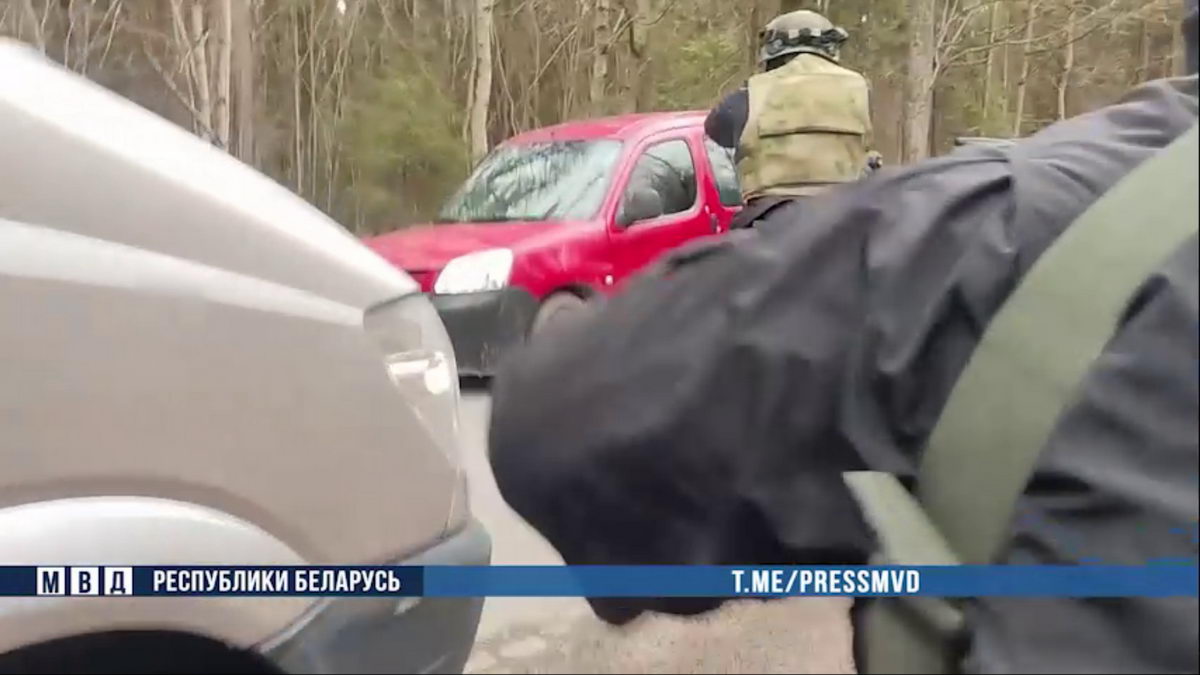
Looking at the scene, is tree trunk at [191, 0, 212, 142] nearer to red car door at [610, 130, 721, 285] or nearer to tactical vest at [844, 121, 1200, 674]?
red car door at [610, 130, 721, 285]

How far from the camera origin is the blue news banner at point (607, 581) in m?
0.58

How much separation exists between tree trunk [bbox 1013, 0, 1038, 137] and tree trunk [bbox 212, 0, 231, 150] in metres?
0.88

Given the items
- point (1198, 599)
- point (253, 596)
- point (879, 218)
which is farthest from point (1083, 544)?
point (253, 596)

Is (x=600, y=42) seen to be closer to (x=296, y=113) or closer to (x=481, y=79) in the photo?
(x=481, y=79)

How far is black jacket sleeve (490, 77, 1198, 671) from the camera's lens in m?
0.56

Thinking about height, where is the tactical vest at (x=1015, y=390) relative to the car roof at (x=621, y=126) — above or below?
below

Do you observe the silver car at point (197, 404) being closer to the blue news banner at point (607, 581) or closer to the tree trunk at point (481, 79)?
the blue news banner at point (607, 581)

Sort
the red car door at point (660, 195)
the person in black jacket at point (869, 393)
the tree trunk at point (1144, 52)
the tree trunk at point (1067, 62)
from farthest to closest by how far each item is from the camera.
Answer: the red car door at point (660, 195) < the tree trunk at point (1067, 62) < the tree trunk at point (1144, 52) < the person in black jacket at point (869, 393)

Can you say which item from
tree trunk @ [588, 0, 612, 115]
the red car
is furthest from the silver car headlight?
tree trunk @ [588, 0, 612, 115]

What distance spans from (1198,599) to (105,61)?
130 centimetres

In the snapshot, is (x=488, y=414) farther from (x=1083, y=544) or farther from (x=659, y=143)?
(x=659, y=143)

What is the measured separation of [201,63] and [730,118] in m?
0.62

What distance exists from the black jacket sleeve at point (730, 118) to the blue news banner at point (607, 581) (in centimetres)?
51

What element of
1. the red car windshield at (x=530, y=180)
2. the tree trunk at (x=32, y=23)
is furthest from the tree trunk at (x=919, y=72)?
the tree trunk at (x=32, y=23)
